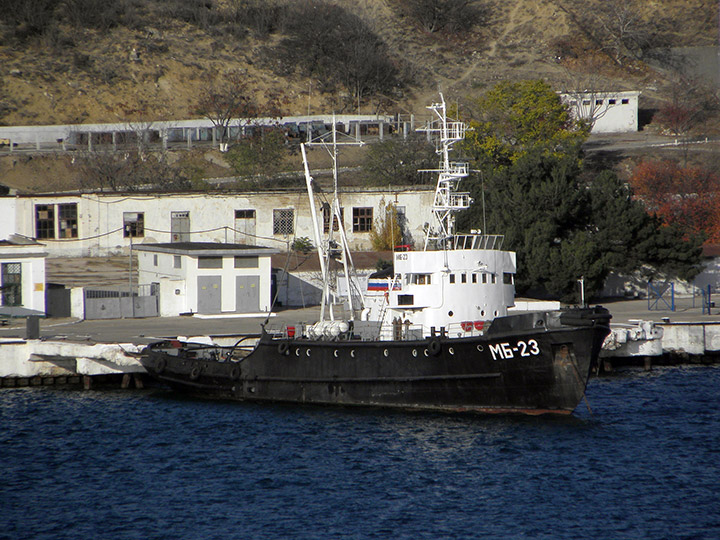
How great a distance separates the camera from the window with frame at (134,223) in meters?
60.4

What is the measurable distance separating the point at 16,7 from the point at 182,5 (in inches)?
730

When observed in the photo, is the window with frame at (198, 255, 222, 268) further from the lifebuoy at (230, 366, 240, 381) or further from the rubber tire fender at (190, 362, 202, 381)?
A: the lifebuoy at (230, 366, 240, 381)

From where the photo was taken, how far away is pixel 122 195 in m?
60.4

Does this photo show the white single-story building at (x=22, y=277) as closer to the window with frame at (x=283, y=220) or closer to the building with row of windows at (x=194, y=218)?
the building with row of windows at (x=194, y=218)

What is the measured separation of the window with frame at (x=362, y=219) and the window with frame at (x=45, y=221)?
1852 centimetres

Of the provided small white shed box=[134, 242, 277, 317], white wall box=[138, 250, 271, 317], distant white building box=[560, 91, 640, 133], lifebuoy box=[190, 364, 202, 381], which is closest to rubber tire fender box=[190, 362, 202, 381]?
lifebuoy box=[190, 364, 202, 381]

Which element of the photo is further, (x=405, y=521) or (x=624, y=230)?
(x=624, y=230)

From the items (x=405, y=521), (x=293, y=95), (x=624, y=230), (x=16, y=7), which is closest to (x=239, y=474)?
(x=405, y=521)

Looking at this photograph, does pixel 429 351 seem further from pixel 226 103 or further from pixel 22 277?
pixel 226 103

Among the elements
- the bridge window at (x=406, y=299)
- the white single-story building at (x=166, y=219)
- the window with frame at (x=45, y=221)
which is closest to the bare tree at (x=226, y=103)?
the white single-story building at (x=166, y=219)

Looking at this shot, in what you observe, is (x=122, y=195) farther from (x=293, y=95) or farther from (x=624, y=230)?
(x=293, y=95)

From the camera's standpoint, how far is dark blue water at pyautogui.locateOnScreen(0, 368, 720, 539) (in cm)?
2269

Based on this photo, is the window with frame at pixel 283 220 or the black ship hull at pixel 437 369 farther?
the window with frame at pixel 283 220

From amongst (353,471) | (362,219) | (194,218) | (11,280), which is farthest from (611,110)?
(353,471)
